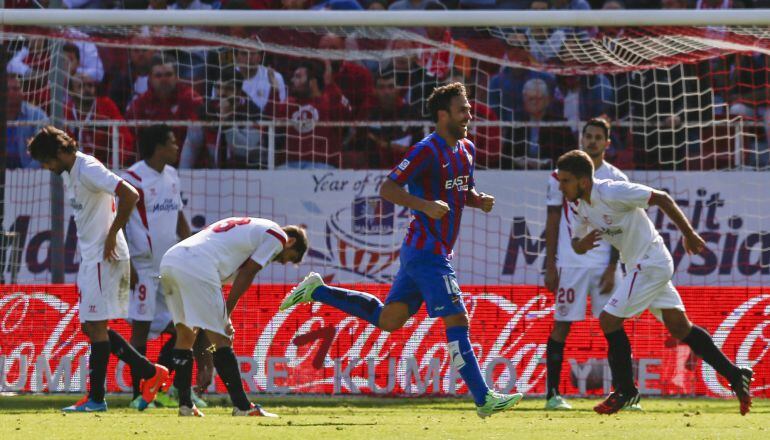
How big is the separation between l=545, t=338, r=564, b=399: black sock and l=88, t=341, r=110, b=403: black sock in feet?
10.6

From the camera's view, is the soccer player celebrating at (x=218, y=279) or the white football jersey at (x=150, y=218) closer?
the soccer player celebrating at (x=218, y=279)

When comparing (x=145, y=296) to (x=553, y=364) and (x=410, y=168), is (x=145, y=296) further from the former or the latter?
(x=410, y=168)

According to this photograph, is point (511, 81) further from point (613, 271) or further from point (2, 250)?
point (2, 250)

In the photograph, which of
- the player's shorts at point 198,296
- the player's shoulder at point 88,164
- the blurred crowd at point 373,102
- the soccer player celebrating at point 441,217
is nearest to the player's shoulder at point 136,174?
the player's shoulder at point 88,164

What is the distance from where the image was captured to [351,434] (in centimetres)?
715

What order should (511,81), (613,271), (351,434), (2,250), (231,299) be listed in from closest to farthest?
(351,434)
(231,299)
(613,271)
(2,250)
(511,81)

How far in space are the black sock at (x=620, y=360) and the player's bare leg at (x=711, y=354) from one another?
13.3 inches

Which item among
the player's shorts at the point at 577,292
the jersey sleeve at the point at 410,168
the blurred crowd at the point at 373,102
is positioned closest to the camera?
the jersey sleeve at the point at 410,168

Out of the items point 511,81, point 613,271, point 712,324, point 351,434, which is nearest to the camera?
point 351,434

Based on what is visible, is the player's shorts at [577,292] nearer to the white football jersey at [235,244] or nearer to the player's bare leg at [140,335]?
the white football jersey at [235,244]

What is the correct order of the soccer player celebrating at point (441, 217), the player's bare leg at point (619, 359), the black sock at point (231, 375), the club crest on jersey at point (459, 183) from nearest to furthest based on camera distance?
the soccer player celebrating at point (441, 217), the club crest on jersey at point (459, 183), the black sock at point (231, 375), the player's bare leg at point (619, 359)

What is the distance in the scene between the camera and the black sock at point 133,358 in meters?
9.44

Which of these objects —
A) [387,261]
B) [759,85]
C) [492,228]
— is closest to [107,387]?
[387,261]

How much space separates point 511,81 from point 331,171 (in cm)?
225
